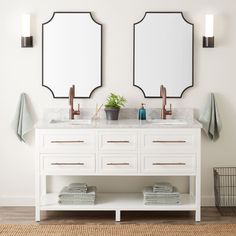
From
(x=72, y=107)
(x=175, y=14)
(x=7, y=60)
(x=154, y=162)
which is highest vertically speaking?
(x=175, y=14)

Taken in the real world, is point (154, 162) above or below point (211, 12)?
below

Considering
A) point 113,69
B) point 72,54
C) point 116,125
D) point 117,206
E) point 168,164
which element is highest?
point 72,54

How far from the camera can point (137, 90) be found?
5551 mm

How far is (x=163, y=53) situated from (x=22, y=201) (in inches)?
70.2

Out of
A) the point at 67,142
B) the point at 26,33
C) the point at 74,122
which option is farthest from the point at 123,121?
the point at 26,33

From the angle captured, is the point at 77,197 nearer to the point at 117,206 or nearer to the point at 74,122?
the point at 117,206

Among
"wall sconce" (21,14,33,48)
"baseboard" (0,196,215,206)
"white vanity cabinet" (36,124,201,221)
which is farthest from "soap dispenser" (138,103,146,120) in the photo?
"wall sconce" (21,14,33,48)

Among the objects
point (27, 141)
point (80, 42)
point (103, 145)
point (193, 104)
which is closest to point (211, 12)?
point (193, 104)

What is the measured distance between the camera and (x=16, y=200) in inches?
222

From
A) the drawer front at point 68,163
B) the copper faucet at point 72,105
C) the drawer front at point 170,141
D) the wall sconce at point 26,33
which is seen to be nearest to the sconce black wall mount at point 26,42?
the wall sconce at point 26,33

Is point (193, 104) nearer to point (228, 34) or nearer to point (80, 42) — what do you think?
point (228, 34)

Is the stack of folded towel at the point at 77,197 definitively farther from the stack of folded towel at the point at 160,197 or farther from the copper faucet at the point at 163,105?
the copper faucet at the point at 163,105

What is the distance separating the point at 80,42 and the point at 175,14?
84 cm

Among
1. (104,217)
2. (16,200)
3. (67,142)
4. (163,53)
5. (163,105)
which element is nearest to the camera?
(67,142)
